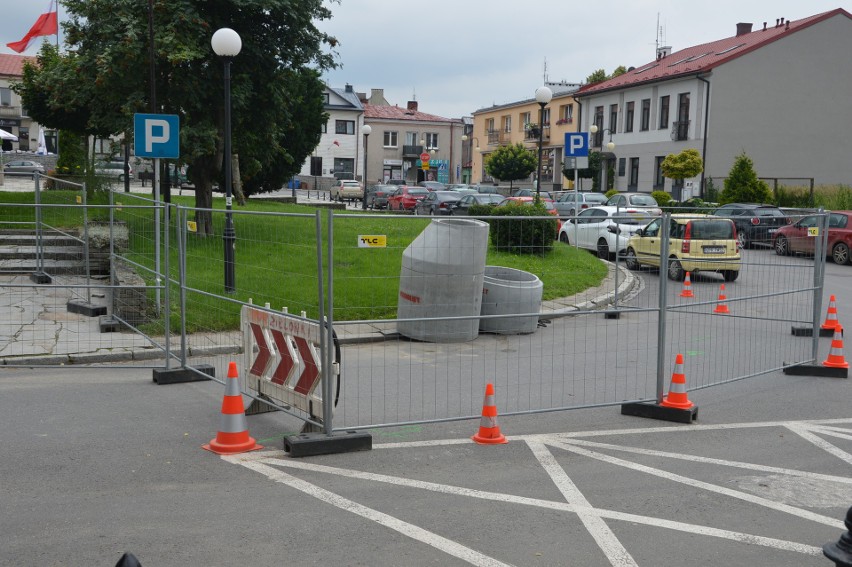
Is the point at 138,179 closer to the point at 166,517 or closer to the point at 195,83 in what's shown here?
the point at 195,83

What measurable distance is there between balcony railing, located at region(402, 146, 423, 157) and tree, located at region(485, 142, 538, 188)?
2335 centimetres

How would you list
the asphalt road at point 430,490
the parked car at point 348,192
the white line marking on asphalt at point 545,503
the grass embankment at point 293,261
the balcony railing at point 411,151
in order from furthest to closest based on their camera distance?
the balcony railing at point 411,151 < the parked car at point 348,192 < the grass embankment at point 293,261 < the white line marking on asphalt at point 545,503 < the asphalt road at point 430,490

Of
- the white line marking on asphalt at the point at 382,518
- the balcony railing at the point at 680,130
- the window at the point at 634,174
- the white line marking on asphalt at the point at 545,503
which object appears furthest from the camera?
the window at the point at 634,174

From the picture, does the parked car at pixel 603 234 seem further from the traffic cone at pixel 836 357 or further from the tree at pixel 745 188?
the tree at pixel 745 188

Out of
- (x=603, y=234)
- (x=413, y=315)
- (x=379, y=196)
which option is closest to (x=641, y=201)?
(x=603, y=234)

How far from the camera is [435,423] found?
740 cm

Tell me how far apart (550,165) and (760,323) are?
5822cm

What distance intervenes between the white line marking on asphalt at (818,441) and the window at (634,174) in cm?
4972

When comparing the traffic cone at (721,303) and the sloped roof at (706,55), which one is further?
the sloped roof at (706,55)


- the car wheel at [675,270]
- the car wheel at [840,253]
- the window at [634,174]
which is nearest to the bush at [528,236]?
the car wheel at [675,270]

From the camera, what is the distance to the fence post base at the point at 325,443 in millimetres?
6418

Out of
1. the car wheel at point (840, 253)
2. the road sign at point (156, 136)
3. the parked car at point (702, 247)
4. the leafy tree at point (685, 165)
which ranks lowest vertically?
the car wheel at point (840, 253)

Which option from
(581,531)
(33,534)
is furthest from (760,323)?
(33,534)

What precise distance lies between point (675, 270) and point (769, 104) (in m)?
44.3
